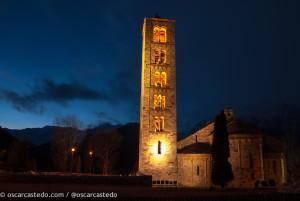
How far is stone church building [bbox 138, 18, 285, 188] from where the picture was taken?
3544 centimetres

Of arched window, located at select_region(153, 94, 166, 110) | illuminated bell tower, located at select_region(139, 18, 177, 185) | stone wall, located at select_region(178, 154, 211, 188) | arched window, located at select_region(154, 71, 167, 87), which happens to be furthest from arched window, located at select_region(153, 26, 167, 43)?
stone wall, located at select_region(178, 154, 211, 188)

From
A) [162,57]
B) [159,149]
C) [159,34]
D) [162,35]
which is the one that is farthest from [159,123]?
[159,34]

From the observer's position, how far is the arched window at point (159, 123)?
37281 millimetres

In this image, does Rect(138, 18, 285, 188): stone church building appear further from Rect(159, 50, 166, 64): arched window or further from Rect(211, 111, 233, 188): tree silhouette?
Rect(211, 111, 233, 188): tree silhouette

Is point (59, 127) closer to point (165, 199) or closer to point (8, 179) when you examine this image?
point (8, 179)

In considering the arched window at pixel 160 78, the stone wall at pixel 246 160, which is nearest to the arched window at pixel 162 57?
the arched window at pixel 160 78

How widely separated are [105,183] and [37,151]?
46.3 meters

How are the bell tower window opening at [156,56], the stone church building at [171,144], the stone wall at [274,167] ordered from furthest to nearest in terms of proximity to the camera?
the bell tower window opening at [156,56] → the stone wall at [274,167] → the stone church building at [171,144]

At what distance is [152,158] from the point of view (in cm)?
3612

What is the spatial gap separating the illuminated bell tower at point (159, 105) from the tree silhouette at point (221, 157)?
23.0 feet

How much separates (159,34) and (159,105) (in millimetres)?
9322

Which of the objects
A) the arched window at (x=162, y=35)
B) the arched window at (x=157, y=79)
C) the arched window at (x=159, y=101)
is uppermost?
the arched window at (x=162, y=35)

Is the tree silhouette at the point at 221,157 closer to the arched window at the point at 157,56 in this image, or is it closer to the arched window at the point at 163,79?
the arched window at the point at 163,79

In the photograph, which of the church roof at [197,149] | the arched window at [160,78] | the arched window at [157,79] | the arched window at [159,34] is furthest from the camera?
the arched window at [159,34]
